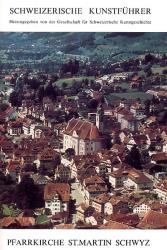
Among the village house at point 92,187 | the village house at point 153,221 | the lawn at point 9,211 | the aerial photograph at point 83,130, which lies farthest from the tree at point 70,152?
the village house at point 153,221

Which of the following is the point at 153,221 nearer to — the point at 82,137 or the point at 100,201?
the point at 100,201

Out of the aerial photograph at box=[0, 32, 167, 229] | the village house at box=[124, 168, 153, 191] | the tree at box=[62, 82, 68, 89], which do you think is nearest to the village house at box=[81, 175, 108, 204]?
the aerial photograph at box=[0, 32, 167, 229]

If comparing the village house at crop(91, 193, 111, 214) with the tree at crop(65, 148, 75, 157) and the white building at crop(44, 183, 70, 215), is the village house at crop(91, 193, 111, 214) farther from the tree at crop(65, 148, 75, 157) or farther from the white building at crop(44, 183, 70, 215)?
the tree at crop(65, 148, 75, 157)

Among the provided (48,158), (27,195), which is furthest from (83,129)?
(27,195)

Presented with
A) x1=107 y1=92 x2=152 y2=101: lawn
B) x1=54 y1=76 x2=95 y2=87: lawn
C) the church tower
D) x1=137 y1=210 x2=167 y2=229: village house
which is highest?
x1=54 y1=76 x2=95 y2=87: lawn

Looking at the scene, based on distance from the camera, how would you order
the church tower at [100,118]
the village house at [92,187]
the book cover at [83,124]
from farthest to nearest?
the church tower at [100,118] → the village house at [92,187] → the book cover at [83,124]

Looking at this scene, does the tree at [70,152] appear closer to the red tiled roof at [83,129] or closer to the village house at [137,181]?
the red tiled roof at [83,129]
